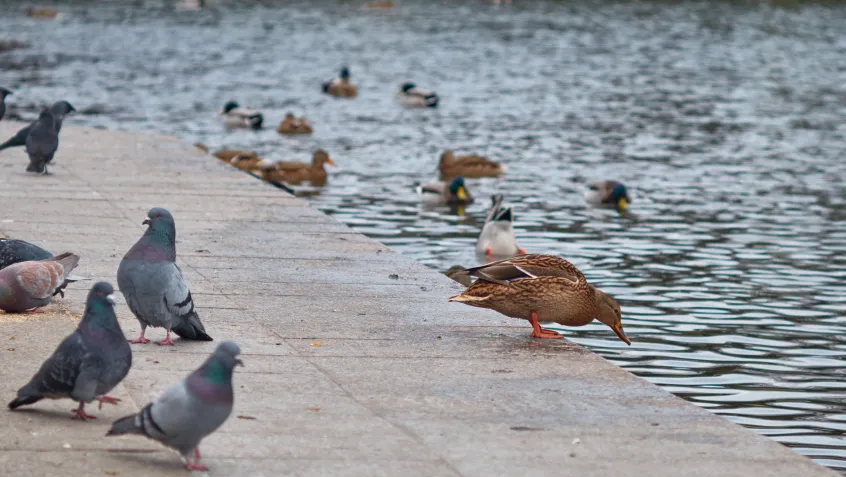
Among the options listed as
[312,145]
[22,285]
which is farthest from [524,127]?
[22,285]

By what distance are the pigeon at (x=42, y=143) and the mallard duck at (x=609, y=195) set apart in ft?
26.8

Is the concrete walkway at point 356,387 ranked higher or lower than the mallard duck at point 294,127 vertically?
higher

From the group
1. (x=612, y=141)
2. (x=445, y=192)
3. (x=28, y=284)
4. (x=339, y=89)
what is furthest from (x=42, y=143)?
(x=339, y=89)

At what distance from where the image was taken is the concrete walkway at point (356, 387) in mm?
6496

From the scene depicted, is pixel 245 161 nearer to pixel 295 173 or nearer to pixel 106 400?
pixel 295 173

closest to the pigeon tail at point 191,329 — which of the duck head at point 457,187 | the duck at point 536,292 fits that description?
the duck at point 536,292

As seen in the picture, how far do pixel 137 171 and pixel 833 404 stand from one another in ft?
33.4

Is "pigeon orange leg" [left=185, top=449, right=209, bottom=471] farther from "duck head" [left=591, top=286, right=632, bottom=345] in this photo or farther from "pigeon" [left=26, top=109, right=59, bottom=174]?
"pigeon" [left=26, top=109, right=59, bottom=174]

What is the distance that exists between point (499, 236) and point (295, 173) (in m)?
7.03

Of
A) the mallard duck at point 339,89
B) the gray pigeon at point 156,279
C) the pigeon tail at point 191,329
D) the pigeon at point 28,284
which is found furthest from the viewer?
the mallard duck at point 339,89

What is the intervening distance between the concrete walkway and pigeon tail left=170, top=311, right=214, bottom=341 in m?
0.07

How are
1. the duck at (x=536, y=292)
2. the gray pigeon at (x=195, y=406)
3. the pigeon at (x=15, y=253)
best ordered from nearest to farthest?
1. the gray pigeon at (x=195, y=406)
2. the duck at (x=536, y=292)
3. the pigeon at (x=15, y=253)

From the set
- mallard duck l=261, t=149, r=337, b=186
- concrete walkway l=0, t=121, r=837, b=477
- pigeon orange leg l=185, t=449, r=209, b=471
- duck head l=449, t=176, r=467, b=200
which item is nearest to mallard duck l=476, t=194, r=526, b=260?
concrete walkway l=0, t=121, r=837, b=477

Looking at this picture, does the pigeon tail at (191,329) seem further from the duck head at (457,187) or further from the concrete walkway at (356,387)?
the duck head at (457,187)
